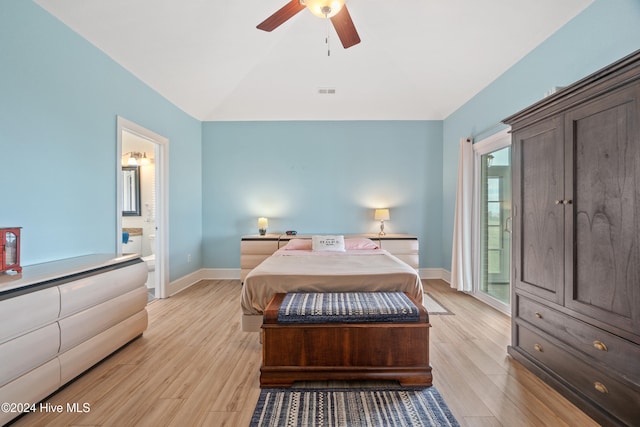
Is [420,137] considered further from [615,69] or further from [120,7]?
[120,7]

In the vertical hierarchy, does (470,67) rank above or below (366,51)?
below

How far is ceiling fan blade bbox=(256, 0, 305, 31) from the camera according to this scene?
2.08m

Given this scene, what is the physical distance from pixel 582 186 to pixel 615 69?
1.94 ft

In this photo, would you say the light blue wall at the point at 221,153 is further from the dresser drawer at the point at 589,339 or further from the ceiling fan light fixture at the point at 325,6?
the ceiling fan light fixture at the point at 325,6

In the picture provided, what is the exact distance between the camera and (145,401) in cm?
177

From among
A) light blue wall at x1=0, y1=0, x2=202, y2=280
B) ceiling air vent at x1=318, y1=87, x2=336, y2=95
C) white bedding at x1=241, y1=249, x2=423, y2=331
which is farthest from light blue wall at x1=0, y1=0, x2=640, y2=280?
white bedding at x1=241, y1=249, x2=423, y2=331

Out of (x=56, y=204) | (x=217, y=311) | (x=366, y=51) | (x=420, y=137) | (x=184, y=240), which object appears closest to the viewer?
(x=56, y=204)

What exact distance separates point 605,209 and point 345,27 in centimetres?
206

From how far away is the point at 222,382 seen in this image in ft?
6.43

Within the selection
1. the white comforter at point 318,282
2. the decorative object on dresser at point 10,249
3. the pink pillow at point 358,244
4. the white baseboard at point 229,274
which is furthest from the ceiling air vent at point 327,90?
the decorative object on dresser at point 10,249

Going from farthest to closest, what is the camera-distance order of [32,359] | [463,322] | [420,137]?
1. [420,137]
2. [463,322]
3. [32,359]

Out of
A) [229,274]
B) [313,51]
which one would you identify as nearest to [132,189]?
[229,274]

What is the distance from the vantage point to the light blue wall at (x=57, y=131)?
1.97 meters

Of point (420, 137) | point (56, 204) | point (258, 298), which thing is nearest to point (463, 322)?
point (258, 298)
